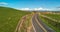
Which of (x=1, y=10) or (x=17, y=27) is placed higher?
(x=1, y=10)

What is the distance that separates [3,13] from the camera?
15500 mm

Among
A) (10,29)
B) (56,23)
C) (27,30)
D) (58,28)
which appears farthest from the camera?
(56,23)

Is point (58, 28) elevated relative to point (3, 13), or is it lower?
lower

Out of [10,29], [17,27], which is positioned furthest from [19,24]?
[10,29]

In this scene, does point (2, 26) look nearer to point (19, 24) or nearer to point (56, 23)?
point (19, 24)

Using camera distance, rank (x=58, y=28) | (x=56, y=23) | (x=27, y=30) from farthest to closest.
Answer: (x=56, y=23) → (x=58, y=28) → (x=27, y=30)

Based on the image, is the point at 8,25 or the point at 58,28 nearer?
the point at 8,25

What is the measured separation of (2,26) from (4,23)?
367mm

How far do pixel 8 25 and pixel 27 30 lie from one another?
1272 mm

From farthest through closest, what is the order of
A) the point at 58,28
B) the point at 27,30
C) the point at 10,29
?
1. the point at 58,28
2. the point at 27,30
3. the point at 10,29

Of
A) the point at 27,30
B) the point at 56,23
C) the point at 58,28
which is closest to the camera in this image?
the point at 27,30

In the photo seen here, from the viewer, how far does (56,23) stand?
18016 millimetres

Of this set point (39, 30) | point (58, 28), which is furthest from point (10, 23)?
point (58, 28)

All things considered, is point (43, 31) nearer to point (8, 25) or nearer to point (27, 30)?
point (27, 30)
